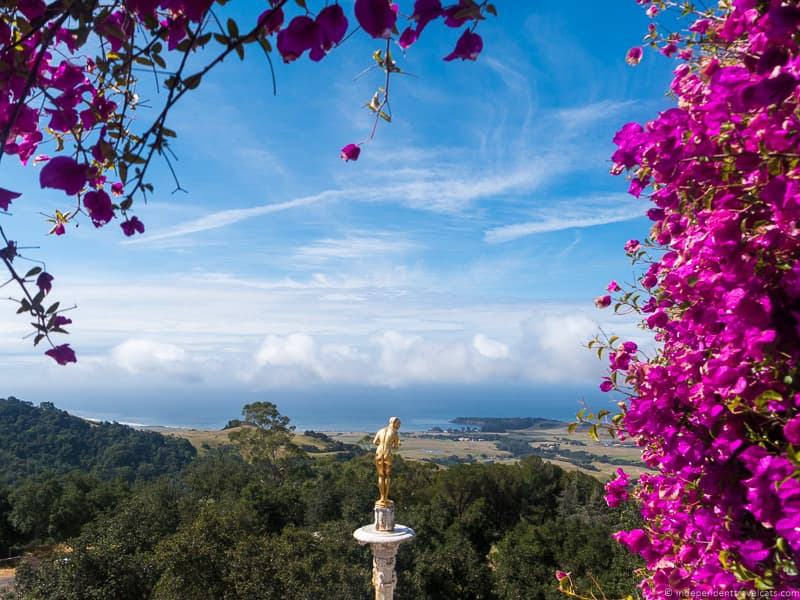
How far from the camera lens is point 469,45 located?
3.42 ft

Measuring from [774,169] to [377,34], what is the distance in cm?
Answer: 76

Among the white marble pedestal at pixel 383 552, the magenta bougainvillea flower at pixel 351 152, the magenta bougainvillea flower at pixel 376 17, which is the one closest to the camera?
the magenta bougainvillea flower at pixel 376 17

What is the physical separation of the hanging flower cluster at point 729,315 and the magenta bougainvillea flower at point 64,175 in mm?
1165

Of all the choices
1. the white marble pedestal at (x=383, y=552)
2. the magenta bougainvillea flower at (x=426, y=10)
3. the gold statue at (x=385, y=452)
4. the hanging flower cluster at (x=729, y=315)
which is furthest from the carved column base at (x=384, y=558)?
the magenta bougainvillea flower at (x=426, y=10)

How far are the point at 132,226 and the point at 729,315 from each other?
136 cm

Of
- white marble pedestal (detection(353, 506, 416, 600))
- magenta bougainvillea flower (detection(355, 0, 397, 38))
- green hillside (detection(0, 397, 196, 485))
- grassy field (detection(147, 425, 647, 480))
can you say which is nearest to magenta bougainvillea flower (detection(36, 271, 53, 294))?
magenta bougainvillea flower (detection(355, 0, 397, 38))

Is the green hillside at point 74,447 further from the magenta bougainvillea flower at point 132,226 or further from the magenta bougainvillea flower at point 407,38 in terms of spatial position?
the magenta bougainvillea flower at point 407,38

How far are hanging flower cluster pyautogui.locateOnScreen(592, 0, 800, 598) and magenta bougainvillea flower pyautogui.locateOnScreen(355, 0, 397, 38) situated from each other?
595mm

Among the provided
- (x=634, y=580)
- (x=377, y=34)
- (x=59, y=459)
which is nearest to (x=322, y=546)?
(x=634, y=580)

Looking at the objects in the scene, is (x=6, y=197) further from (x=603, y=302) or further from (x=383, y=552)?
(x=383, y=552)

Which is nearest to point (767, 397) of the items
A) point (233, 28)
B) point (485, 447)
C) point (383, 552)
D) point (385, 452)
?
point (233, 28)

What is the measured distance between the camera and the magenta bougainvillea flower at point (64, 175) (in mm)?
978

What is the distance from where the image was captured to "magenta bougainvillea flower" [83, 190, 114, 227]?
3.72ft

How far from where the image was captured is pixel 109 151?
1.06 metres
